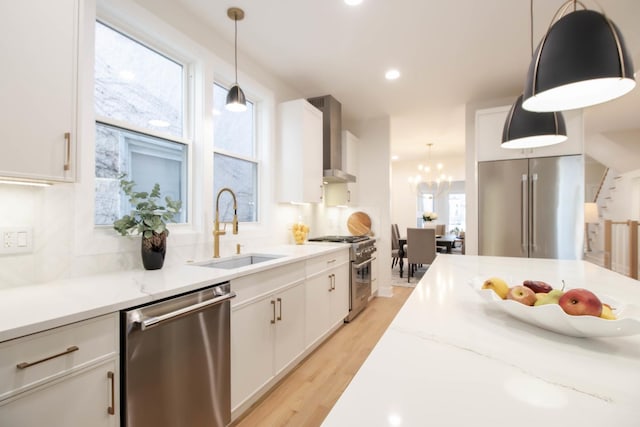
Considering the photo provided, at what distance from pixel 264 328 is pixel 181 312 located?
0.77m

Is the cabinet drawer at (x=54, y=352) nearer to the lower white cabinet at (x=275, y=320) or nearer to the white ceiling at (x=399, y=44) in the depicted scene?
the lower white cabinet at (x=275, y=320)

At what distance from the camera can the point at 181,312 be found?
54.6 inches

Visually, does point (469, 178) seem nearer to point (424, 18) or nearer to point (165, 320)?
point (424, 18)

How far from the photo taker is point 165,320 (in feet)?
4.30

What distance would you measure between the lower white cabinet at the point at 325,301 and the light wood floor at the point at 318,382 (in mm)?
153

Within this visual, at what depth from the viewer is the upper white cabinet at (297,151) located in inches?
128

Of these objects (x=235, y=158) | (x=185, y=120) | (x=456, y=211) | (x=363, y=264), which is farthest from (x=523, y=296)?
(x=456, y=211)

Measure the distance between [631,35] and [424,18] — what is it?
191 centimetres

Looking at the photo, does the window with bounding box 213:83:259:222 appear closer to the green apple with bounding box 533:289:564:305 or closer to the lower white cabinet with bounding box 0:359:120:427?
the lower white cabinet with bounding box 0:359:120:427

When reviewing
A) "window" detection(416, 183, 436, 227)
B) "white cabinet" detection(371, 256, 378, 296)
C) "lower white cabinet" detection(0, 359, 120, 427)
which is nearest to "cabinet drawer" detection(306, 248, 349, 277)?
"white cabinet" detection(371, 256, 378, 296)

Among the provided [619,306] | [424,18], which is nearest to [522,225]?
[424,18]

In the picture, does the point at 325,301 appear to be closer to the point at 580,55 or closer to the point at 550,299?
the point at 550,299

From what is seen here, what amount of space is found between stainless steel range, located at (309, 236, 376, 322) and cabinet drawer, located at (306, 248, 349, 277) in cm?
17

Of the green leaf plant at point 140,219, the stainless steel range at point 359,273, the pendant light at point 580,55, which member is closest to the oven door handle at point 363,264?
the stainless steel range at point 359,273
